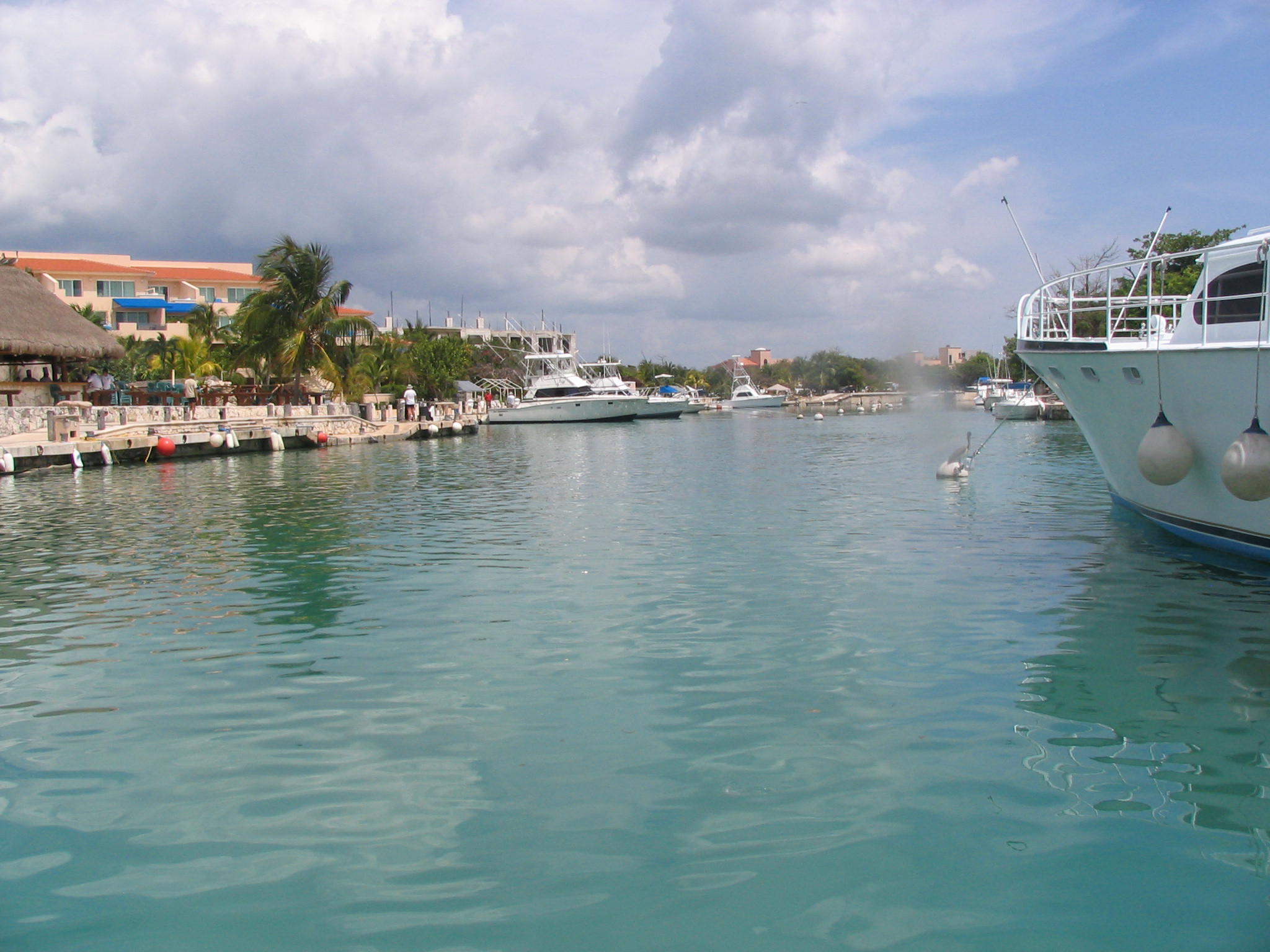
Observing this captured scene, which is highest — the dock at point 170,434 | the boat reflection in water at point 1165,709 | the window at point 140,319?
the window at point 140,319

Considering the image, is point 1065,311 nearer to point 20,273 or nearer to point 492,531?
point 492,531

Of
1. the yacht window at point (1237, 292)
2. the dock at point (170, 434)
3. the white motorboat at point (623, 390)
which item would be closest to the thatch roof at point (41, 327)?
the dock at point (170, 434)

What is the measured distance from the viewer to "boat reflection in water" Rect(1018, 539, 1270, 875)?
5.48m

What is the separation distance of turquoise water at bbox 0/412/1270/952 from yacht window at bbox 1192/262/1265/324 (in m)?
3.10

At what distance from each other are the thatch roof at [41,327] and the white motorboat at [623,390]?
115 feet

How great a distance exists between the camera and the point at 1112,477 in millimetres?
15703

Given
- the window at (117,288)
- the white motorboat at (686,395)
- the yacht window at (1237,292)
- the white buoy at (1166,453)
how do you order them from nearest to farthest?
the white buoy at (1166,453) → the yacht window at (1237,292) → the window at (117,288) → the white motorboat at (686,395)

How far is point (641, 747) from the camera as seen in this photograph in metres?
6.32

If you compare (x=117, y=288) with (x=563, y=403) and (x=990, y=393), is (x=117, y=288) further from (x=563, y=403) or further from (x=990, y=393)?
(x=990, y=393)

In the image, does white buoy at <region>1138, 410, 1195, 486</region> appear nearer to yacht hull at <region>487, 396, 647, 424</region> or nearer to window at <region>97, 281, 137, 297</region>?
yacht hull at <region>487, 396, 647, 424</region>

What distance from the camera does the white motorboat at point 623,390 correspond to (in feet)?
230

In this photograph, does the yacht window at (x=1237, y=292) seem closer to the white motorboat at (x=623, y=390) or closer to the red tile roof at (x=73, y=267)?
the white motorboat at (x=623, y=390)

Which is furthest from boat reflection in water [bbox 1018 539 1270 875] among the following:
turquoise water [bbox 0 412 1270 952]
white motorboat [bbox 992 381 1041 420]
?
white motorboat [bbox 992 381 1041 420]

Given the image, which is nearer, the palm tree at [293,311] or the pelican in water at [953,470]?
the pelican in water at [953,470]
